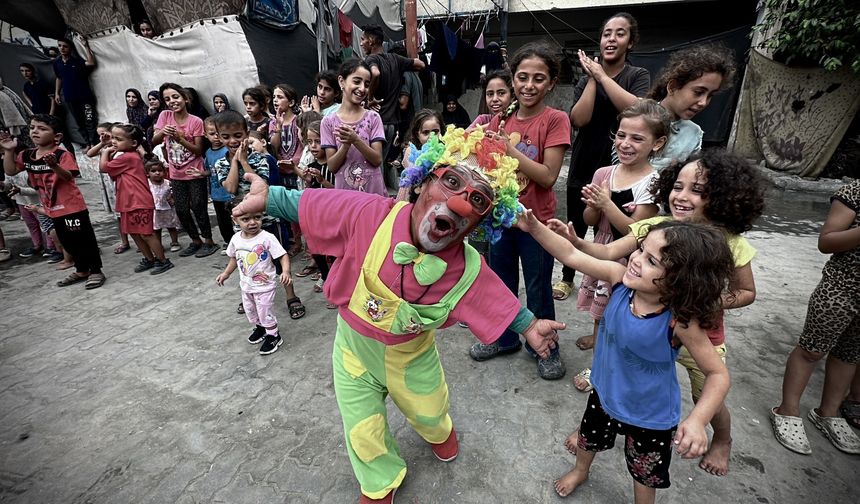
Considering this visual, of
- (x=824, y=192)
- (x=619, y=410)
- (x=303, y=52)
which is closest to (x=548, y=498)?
(x=619, y=410)

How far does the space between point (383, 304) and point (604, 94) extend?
2532 mm

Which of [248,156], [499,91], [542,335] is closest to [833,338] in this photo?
[542,335]

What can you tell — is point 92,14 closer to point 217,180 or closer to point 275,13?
point 275,13

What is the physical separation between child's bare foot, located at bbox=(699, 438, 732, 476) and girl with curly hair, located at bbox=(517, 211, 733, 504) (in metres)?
0.62

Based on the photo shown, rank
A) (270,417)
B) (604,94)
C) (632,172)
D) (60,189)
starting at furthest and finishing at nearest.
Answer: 1. (60,189)
2. (604,94)
3. (270,417)
4. (632,172)

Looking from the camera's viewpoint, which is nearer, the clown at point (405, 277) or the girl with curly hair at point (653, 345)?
the girl with curly hair at point (653, 345)

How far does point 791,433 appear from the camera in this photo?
2254mm

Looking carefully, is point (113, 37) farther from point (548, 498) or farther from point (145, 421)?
point (548, 498)

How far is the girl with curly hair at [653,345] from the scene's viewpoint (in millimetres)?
1376

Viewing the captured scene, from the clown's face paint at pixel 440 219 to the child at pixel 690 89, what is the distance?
1.40 metres

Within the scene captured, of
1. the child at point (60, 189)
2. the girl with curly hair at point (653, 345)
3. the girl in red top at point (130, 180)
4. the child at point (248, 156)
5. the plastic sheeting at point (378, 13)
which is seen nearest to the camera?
the girl with curly hair at point (653, 345)

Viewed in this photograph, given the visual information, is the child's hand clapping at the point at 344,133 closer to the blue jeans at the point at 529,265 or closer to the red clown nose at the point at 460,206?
the blue jeans at the point at 529,265

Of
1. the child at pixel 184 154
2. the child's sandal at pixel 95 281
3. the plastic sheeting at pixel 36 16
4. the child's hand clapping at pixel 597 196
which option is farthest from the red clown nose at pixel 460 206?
the plastic sheeting at pixel 36 16

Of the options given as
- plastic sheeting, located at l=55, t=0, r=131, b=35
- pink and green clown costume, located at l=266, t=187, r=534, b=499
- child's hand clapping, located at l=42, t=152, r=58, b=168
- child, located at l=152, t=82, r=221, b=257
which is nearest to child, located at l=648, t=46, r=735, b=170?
pink and green clown costume, located at l=266, t=187, r=534, b=499
